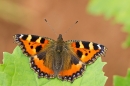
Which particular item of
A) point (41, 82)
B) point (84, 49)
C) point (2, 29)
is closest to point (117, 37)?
point (2, 29)

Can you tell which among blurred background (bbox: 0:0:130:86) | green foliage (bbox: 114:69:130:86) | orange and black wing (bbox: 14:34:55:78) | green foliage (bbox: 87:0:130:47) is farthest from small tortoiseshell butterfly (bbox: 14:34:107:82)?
blurred background (bbox: 0:0:130:86)

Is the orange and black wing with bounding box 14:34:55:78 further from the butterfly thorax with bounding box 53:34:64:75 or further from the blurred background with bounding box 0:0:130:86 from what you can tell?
the blurred background with bounding box 0:0:130:86

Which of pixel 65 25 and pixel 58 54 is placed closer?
pixel 58 54

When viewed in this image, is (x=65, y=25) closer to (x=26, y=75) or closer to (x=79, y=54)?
(x=79, y=54)

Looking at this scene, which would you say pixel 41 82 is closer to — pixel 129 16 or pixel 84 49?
pixel 84 49

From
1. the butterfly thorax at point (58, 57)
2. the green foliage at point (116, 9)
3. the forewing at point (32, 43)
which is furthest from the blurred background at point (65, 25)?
the forewing at point (32, 43)

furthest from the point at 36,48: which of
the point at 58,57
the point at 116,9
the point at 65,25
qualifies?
the point at 65,25
